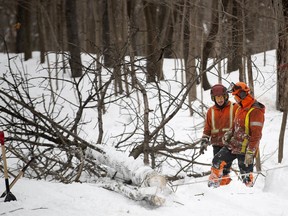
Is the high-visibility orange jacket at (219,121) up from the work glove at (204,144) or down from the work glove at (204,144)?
up

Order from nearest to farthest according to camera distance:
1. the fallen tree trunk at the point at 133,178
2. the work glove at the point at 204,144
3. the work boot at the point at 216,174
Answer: the fallen tree trunk at the point at 133,178, the work boot at the point at 216,174, the work glove at the point at 204,144

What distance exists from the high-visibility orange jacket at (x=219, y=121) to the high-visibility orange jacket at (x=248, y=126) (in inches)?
9.1

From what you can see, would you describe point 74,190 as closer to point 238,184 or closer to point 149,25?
point 238,184

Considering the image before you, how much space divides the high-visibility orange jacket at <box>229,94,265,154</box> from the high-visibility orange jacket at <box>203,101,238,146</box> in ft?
0.76

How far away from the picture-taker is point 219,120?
21.7 feet

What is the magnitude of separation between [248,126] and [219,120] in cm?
67

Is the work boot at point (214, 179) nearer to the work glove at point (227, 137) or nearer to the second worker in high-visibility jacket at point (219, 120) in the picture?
the second worker in high-visibility jacket at point (219, 120)

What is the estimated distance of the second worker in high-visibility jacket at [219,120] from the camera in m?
6.43

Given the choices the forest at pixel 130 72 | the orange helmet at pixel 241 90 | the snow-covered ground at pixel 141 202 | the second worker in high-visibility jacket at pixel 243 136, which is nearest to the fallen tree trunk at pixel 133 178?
the snow-covered ground at pixel 141 202

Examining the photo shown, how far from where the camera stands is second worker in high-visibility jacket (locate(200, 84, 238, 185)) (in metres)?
6.43

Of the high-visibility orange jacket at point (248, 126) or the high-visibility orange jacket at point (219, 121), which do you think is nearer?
the high-visibility orange jacket at point (248, 126)

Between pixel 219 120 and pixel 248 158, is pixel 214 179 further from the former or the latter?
pixel 219 120

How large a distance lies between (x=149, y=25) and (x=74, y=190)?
13756 mm

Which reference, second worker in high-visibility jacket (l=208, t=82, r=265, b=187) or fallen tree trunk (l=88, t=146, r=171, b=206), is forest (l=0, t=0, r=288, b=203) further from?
second worker in high-visibility jacket (l=208, t=82, r=265, b=187)
